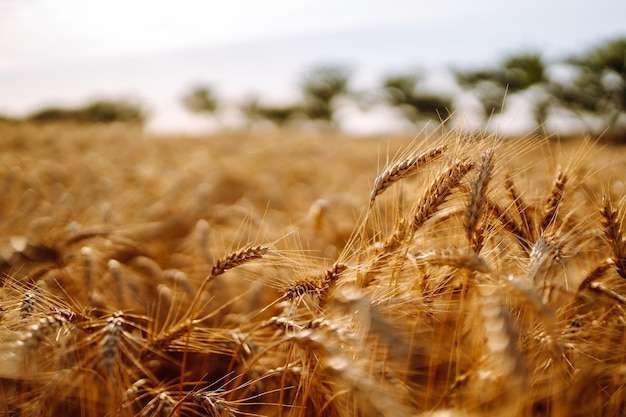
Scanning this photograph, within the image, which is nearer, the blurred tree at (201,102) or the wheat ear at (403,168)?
the wheat ear at (403,168)

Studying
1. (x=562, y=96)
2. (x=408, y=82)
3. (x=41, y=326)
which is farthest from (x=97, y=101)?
(x=41, y=326)

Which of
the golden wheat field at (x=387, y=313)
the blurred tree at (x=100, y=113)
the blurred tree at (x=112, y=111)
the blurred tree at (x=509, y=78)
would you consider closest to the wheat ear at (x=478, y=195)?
the golden wheat field at (x=387, y=313)

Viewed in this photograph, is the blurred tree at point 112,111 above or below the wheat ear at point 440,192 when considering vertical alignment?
below

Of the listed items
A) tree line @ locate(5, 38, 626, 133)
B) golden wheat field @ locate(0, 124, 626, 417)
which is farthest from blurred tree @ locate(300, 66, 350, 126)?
golden wheat field @ locate(0, 124, 626, 417)

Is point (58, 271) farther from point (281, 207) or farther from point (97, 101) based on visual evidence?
point (97, 101)

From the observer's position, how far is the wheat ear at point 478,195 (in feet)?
3.77

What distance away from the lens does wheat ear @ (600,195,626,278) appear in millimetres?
1235

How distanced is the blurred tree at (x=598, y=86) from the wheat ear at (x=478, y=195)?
62.1 ft

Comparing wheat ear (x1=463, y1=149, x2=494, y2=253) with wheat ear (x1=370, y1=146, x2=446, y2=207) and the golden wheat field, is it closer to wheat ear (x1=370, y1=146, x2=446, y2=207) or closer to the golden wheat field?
the golden wheat field

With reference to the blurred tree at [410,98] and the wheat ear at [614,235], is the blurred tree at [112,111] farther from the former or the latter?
the wheat ear at [614,235]

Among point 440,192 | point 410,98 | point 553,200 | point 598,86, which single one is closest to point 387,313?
point 440,192

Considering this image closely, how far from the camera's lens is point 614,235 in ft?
4.22

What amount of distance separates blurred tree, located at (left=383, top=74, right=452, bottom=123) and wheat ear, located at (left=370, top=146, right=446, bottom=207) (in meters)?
29.7

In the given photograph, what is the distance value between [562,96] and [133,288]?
21.1m
